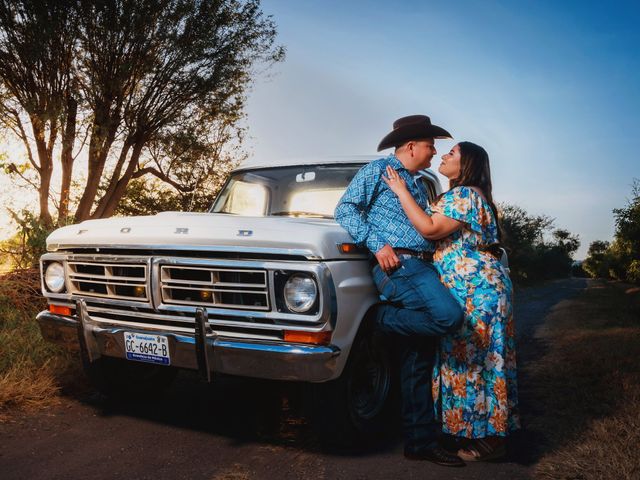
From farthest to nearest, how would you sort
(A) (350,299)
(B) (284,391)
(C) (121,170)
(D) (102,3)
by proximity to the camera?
1. (C) (121,170)
2. (D) (102,3)
3. (B) (284,391)
4. (A) (350,299)

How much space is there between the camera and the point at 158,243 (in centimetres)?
332

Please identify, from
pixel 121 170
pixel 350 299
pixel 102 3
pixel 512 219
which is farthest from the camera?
pixel 512 219

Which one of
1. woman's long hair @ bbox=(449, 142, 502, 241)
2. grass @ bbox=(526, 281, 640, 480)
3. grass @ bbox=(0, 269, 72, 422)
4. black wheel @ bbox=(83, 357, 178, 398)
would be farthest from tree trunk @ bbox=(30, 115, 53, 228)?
woman's long hair @ bbox=(449, 142, 502, 241)

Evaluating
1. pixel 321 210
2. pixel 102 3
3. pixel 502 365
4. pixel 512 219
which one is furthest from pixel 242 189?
pixel 512 219

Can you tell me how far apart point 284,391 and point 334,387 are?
1.81 meters

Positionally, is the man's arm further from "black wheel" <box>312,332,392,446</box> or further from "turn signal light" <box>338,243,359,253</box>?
"black wheel" <box>312,332,392,446</box>

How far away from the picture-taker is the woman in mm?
3268

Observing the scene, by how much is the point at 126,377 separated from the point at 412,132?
279cm

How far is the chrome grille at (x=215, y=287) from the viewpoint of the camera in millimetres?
3111

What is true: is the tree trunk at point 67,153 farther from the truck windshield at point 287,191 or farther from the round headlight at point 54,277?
the round headlight at point 54,277

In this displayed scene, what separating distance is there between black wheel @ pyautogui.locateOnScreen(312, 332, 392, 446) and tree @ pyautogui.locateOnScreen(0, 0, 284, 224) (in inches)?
475

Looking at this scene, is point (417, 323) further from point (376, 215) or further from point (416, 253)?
point (376, 215)

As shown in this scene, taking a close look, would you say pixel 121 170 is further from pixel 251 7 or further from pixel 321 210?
pixel 321 210

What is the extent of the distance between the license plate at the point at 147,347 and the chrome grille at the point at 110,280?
9.0 inches
